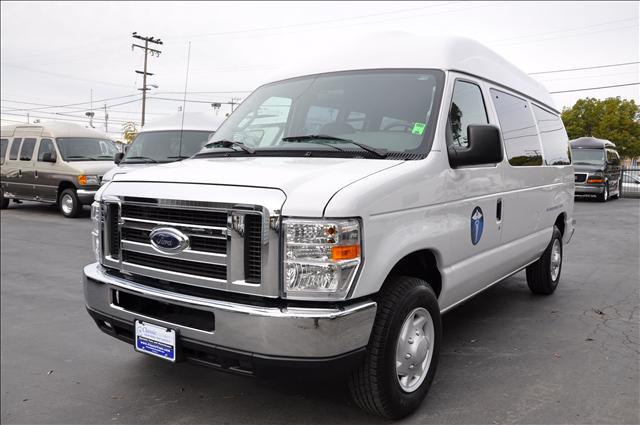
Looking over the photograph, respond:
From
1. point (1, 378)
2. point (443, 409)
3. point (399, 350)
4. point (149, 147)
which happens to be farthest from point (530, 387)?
point (149, 147)

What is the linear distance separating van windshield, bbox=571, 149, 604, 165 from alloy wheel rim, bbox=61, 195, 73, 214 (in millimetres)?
16432

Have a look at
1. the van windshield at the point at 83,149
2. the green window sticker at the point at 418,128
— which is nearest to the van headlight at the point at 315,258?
the green window sticker at the point at 418,128

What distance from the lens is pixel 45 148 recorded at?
1433cm

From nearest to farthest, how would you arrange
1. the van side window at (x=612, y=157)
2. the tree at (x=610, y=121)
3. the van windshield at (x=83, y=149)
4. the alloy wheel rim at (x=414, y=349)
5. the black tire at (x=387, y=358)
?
1. the black tire at (x=387, y=358)
2. the alloy wheel rim at (x=414, y=349)
3. the van windshield at (x=83, y=149)
4. the van side window at (x=612, y=157)
5. the tree at (x=610, y=121)

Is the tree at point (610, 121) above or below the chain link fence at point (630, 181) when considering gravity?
above

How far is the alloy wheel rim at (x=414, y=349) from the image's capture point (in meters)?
3.14

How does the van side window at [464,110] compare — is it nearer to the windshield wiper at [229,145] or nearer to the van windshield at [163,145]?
the windshield wiper at [229,145]

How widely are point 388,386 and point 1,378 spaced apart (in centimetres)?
275

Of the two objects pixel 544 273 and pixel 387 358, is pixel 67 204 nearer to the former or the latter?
pixel 544 273

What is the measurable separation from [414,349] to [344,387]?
623 millimetres

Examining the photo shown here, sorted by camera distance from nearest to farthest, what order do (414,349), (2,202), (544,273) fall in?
(414,349) < (544,273) < (2,202)

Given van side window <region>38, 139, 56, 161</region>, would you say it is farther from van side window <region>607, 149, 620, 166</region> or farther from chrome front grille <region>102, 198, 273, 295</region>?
van side window <region>607, 149, 620, 166</region>

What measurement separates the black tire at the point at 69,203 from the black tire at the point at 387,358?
470 inches

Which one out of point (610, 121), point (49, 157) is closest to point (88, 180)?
point (49, 157)
